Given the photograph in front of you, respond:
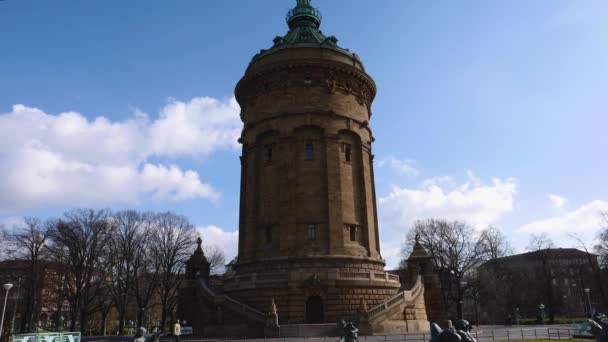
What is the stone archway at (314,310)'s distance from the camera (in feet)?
93.4

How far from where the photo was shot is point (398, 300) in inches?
1110

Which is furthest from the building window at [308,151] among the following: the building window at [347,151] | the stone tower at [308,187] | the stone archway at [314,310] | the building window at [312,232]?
the stone archway at [314,310]

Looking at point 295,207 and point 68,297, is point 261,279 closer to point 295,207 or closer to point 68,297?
point 295,207

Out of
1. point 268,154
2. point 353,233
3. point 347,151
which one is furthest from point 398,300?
point 268,154

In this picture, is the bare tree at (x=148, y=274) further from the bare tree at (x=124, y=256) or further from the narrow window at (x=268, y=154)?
the narrow window at (x=268, y=154)

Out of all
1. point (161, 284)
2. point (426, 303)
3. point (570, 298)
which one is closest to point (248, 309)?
point (426, 303)

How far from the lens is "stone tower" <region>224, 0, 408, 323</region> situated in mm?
29047

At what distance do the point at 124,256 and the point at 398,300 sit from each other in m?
28.1

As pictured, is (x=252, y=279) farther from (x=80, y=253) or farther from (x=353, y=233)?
(x=80, y=253)

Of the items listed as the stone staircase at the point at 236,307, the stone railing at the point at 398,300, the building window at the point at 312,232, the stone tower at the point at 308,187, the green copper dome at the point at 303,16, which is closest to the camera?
the stone railing at the point at 398,300

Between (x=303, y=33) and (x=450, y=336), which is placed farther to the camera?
(x=303, y=33)

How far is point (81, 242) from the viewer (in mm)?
40000

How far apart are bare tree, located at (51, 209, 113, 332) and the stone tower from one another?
14.6 metres

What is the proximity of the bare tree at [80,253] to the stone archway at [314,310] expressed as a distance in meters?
22.0
